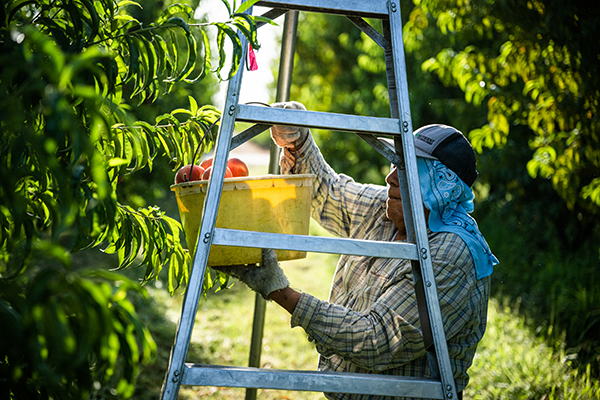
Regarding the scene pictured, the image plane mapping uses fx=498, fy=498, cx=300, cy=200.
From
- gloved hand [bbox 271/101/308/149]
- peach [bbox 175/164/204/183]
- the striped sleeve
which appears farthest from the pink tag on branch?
the striped sleeve

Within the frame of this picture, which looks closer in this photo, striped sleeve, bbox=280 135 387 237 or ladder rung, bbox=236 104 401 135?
ladder rung, bbox=236 104 401 135

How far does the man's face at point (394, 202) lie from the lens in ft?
6.05

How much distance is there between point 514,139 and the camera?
6.38 meters

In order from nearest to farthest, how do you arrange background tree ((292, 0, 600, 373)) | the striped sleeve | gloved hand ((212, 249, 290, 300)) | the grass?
gloved hand ((212, 249, 290, 300)) → the striped sleeve → background tree ((292, 0, 600, 373)) → the grass

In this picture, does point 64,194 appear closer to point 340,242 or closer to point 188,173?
point 340,242

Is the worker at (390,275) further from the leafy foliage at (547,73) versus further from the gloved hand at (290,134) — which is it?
the leafy foliage at (547,73)

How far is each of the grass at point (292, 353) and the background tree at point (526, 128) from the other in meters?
0.29

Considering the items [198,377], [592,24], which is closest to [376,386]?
[198,377]

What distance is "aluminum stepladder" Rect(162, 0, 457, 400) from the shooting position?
48.2 inches

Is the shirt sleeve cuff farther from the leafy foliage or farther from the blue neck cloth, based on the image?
the leafy foliage

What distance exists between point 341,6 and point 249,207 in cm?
64

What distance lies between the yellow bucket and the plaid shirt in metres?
0.23

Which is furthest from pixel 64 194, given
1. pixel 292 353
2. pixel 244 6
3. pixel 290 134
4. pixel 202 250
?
pixel 292 353

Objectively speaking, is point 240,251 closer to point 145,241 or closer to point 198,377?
point 145,241
